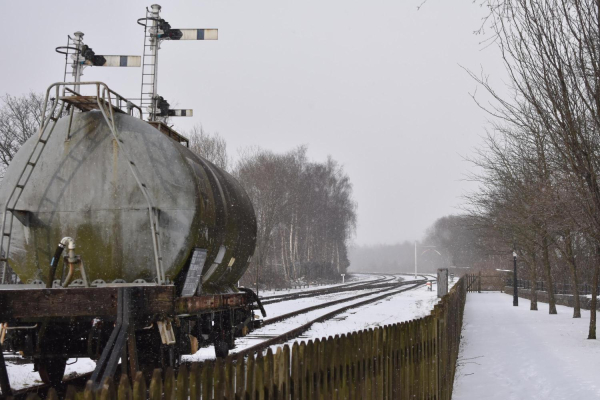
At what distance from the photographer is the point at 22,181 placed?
7.67 m

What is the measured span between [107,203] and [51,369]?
231cm

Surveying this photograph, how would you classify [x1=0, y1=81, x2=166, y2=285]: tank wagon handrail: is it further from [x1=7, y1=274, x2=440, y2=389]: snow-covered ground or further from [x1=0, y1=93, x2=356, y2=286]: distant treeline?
[x1=0, y1=93, x2=356, y2=286]: distant treeline

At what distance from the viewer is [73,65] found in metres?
17.4

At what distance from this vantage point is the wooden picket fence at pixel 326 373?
9.27 feet

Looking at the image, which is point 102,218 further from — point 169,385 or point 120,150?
point 169,385

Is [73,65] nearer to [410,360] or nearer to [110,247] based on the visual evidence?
[110,247]

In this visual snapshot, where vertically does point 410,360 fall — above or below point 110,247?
below

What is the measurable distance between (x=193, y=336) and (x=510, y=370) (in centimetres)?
570

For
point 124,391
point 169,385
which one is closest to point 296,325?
point 169,385

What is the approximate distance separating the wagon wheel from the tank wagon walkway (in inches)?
212

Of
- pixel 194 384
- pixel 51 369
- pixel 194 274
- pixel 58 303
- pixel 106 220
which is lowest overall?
pixel 51 369

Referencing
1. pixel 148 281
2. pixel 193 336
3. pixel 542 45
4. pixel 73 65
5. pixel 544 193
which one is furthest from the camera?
pixel 73 65

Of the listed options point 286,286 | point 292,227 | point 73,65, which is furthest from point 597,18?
point 292,227

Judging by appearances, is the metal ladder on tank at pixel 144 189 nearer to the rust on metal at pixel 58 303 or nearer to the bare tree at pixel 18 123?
the rust on metal at pixel 58 303
